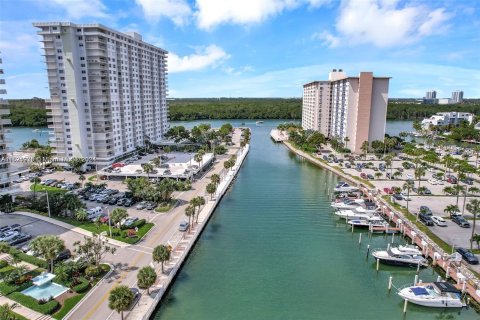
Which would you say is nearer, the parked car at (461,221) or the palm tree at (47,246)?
the palm tree at (47,246)

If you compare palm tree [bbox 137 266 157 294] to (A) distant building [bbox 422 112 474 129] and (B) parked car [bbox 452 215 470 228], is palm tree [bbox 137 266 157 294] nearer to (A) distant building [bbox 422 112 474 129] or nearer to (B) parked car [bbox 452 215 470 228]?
(B) parked car [bbox 452 215 470 228]

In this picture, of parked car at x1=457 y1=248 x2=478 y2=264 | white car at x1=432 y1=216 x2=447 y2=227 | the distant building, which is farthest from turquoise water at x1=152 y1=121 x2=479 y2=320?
the distant building

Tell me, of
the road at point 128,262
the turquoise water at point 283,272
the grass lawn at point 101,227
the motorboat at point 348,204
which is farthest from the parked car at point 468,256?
the grass lawn at point 101,227

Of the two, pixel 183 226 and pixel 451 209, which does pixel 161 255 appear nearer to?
pixel 183 226

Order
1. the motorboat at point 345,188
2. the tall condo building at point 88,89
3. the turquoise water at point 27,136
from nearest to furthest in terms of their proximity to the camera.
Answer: the motorboat at point 345,188 → the tall condo building at point 88,89 → the turquoise water at point 27,136

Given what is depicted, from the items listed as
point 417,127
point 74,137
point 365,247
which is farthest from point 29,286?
point 417,127

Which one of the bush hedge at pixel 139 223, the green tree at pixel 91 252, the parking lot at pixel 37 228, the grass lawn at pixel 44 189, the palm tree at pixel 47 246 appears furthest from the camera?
the grass lawn at pixel 44 189

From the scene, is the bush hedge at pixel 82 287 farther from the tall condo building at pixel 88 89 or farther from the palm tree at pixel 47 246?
the tall condo building at pixel 88 89
